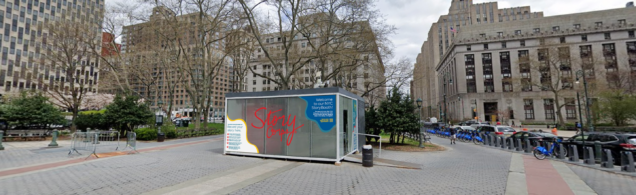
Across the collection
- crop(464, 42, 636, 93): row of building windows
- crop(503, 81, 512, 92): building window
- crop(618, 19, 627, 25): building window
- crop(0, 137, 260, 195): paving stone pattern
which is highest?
crop(618, 19, 627, 25): building window

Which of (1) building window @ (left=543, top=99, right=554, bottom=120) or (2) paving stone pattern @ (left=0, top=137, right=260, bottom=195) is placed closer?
(2) paving stone pattern @ (left=0, top=137, right=260, bottom=195)

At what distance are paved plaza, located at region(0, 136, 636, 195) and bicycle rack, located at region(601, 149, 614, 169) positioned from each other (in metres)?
0.76

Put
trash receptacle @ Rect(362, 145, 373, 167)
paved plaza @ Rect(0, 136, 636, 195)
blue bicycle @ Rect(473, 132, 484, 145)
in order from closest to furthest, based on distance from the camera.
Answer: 1. paved plaza @ Rect(0, 136, 636, 195)
2. trash receptacle @ Rect(362, 145, 373, 167)
3. blue bicycle @ Rect(473, 132, 484, 145)

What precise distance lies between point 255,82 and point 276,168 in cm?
8512

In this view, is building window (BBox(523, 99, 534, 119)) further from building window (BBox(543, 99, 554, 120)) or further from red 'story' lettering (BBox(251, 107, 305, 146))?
red 'story' lettering (BBox(251, 107, 305, 146))

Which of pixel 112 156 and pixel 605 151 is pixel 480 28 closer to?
pixel 605 151

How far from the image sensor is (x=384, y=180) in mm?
7781

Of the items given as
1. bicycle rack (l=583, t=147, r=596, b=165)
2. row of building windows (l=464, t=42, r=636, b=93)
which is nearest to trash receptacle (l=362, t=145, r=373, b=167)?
bicycle rack (l=583, t=147, r=596, b=165)

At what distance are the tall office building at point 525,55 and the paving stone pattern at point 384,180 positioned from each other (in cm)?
6049

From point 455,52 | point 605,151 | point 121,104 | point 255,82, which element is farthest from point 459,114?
point 121,104

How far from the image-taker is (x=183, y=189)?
250 inches

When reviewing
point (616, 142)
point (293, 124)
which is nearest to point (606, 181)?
point (616, 142)

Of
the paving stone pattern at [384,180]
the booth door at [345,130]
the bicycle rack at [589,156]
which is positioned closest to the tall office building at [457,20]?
the bicycle rack at [589,156]

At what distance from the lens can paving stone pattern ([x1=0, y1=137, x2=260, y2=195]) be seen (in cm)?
624
